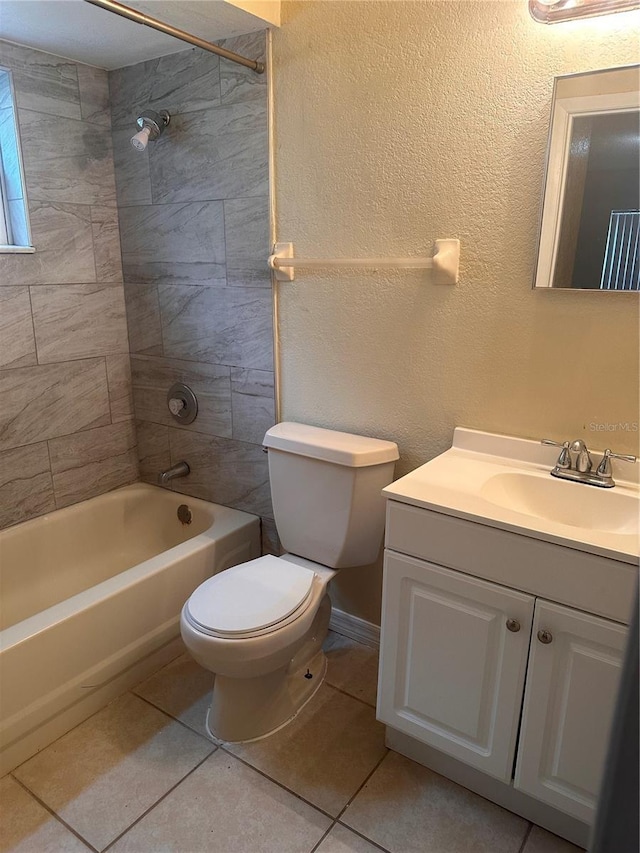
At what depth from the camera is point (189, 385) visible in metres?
2.41

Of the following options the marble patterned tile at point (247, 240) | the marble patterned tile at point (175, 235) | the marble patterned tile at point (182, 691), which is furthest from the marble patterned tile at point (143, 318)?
the marble patterned tile at point (182, 691)

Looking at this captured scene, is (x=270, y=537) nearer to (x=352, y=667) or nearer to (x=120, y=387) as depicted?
(x=352, y=667)

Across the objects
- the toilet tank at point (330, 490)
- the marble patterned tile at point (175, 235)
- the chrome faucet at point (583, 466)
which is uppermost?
the marble patterned tile at point (175, 235)

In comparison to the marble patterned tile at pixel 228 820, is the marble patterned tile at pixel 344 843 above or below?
below

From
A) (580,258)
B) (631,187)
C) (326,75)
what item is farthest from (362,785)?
(326,75)

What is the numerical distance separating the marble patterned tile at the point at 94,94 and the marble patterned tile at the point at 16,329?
75cm

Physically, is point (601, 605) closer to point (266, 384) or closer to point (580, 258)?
point (580, 258)

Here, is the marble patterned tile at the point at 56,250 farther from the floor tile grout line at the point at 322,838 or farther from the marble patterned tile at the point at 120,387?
the floor tile grout line at the point at 322,838

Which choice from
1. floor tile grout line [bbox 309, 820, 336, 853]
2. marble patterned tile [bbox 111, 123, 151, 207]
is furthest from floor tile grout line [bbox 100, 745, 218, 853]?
marble patterned tile [bbox 111, 123, 151, 207]

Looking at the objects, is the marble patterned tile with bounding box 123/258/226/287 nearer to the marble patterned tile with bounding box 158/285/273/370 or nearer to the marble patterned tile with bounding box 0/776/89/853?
the marble patterned tile with bounding box 158/285/273/370

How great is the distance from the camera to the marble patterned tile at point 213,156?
1.98m

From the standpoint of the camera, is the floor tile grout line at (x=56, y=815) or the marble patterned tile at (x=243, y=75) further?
the marble patterned tile at (x=243, y=75)

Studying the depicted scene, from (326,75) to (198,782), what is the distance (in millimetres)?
2101

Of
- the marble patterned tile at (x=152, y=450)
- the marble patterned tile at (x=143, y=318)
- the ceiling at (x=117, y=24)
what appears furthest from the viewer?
the marble patterned tile at (x=152, y=450)
